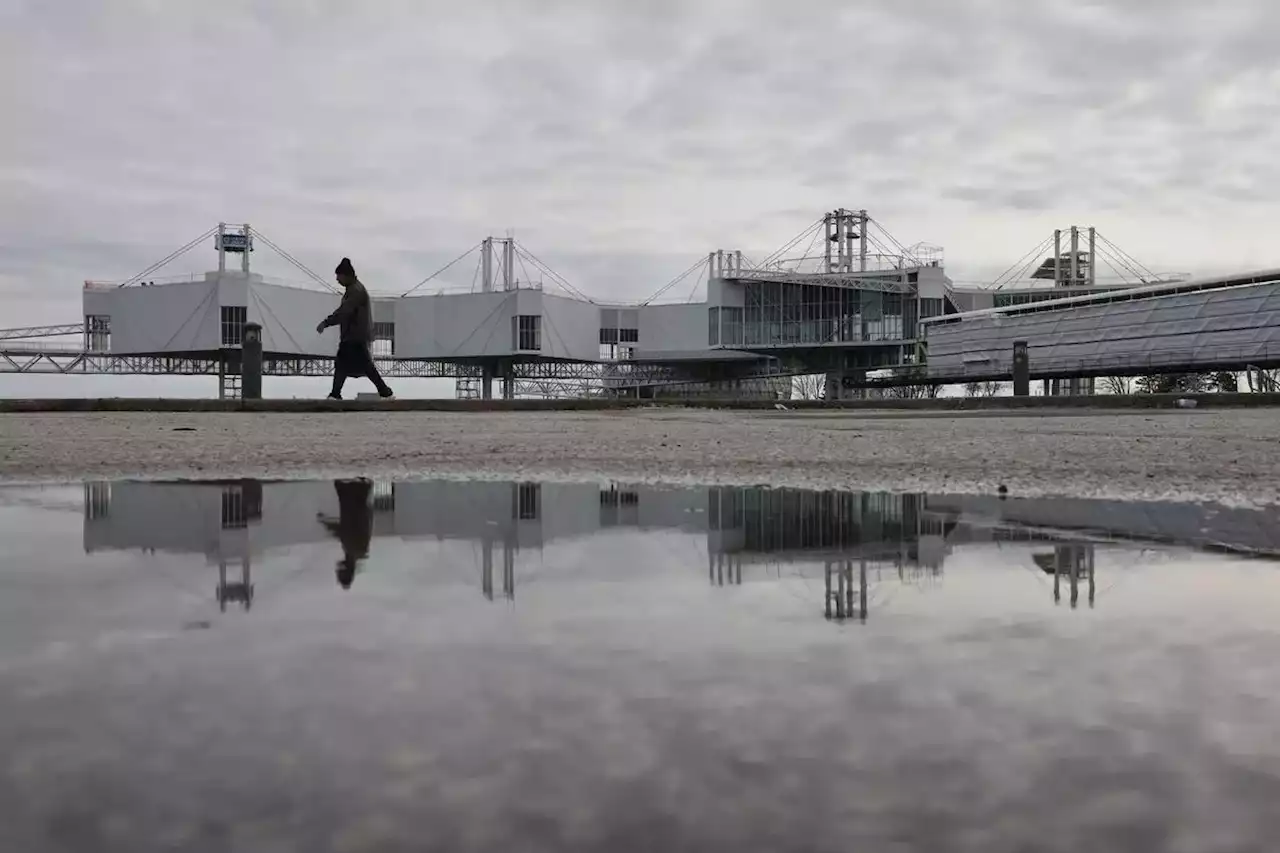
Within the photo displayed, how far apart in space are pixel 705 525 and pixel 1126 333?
67514 mm

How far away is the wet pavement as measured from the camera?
4.25 feet

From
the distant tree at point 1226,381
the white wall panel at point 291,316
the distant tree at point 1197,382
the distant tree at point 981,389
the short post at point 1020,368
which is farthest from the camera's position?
the distant tree at point 981,389

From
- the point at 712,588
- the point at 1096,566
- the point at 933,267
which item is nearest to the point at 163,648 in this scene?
the point at 712,588

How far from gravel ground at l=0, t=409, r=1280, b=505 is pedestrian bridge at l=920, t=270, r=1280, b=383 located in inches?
2085

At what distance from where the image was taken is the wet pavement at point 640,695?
1.30m

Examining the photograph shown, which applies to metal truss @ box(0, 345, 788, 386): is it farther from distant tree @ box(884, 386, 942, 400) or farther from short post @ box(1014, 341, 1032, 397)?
short post @ box(1014, 341, 1032, 397)

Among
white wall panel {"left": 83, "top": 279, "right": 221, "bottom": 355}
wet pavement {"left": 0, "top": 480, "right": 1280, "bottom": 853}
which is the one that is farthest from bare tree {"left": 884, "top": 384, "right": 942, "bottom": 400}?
wet pavement {"left": 0, "top": 480, "right": 1280, "bottom": 853}

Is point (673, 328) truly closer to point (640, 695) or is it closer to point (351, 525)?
point (351, 525)

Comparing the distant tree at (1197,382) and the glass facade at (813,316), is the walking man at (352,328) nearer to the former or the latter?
the glass facade at (813,316)

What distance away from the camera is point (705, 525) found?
13.5ft

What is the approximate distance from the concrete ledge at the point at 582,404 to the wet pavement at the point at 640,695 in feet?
54.1

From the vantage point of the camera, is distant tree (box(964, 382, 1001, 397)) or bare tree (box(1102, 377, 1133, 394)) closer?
bare tree (box(1102, 377, 1133, 394))

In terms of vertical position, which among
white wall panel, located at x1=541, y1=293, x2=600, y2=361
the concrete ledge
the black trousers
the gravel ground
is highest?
white wall panel, located at x1=541, y1=293, x2=600, y2=361

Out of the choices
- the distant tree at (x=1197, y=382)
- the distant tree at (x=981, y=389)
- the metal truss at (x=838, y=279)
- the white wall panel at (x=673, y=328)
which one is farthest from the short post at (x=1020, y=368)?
the distant tree at (x=981, y=389)
